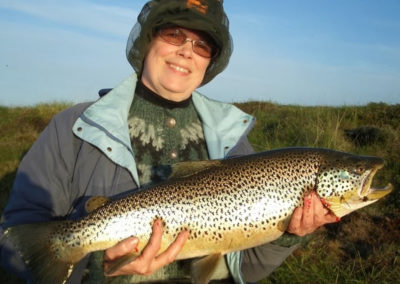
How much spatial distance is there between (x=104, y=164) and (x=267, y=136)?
6.55 m

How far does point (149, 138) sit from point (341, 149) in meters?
5.39

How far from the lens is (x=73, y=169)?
10.1ft

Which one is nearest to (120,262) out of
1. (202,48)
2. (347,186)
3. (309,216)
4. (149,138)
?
(149,138)

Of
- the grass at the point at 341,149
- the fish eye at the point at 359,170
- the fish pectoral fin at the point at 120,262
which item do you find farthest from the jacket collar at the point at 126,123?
the grass at the point at 341,149

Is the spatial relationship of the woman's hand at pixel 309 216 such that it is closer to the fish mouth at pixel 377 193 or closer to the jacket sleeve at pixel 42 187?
the fish mouth at pixel 377 193

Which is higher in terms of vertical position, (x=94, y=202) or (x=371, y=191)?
(x=371, y=191)

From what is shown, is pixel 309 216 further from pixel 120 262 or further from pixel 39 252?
pixel 39 252

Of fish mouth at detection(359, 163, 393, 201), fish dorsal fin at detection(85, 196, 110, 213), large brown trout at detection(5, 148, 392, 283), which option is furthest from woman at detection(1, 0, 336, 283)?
fish mouth at detection(359, 163, 393, 201)

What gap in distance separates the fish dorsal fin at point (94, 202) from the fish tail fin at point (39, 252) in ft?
1.00

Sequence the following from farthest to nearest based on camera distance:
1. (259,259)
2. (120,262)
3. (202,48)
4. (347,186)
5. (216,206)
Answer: (202,48), (259,259), (347,186), (216,206), (120,262)

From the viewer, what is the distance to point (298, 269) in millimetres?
4879

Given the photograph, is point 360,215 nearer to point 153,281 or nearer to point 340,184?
point 340,184

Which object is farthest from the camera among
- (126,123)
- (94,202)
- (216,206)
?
(126,123)

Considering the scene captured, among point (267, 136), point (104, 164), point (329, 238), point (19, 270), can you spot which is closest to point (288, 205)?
point (104, 164)
